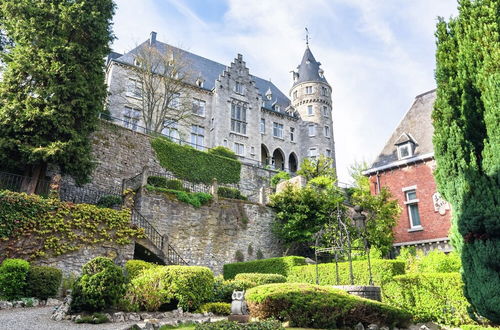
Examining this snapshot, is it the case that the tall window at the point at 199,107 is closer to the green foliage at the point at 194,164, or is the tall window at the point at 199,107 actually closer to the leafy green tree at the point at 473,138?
the green foliage at the point at 194,164

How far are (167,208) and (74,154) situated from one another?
5.22 meters

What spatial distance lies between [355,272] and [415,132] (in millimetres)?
10652

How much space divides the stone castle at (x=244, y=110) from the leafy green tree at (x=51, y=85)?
→ 517 inches

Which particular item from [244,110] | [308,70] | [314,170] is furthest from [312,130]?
[314,170]

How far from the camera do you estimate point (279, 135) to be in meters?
42.9

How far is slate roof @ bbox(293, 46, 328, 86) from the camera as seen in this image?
150ft

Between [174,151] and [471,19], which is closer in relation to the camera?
[471,19]

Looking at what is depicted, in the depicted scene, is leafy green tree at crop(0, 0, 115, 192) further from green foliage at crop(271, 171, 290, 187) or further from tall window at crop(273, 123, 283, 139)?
tall window at crop(273, 123, 283, 139)

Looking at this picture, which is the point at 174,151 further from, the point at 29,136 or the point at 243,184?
the point at 29,136

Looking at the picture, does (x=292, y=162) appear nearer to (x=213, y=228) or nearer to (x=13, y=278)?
(x=213, y=228)

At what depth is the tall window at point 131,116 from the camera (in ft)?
108

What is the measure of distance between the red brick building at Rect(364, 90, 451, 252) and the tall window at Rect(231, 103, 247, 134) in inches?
703

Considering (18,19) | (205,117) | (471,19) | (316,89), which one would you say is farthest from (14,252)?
(316,89)

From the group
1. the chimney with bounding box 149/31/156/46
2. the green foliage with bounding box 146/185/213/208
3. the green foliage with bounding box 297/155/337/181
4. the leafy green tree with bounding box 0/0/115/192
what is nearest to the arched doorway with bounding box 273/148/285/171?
the green foliage with bounding box 297/155/337/181
